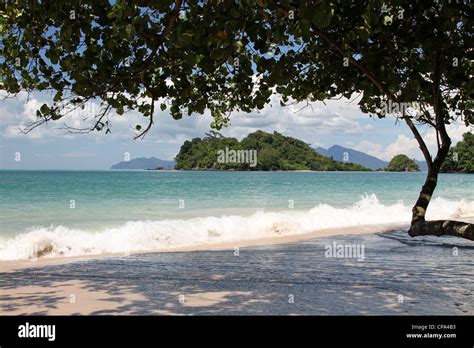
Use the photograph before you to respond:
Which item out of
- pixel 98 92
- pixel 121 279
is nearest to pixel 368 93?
pixel 98 92

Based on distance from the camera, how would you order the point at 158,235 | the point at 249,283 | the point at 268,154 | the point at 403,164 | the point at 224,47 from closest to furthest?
the point at 224,47
the point at 249,283
the point at 158,235
the point at 268,154
the point at 403,164

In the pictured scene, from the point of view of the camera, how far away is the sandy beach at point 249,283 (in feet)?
23.6

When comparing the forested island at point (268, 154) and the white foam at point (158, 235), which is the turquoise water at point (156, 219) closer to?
the white foam at point (158, 235)

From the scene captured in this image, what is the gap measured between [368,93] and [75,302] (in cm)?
523

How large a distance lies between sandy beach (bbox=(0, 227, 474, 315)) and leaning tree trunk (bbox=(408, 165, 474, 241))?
Result: 2.04m

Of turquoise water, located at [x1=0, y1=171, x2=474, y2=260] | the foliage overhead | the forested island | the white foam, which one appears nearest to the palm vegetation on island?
the forested island

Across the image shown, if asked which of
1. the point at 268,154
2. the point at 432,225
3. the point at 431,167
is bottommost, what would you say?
the point at 432,225

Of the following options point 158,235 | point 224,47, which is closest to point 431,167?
point 224,47

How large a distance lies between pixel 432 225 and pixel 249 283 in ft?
14.5

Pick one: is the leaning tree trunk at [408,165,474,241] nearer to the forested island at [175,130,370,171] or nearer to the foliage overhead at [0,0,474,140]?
the foliage overhead at [0,0,474,140]

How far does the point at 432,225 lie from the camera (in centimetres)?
504

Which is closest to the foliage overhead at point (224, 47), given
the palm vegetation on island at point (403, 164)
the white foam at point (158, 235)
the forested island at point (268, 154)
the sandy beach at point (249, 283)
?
the sandy beach at point (249, 283)

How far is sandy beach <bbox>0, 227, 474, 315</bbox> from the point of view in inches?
283

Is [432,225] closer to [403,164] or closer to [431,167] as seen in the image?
[431,167]
